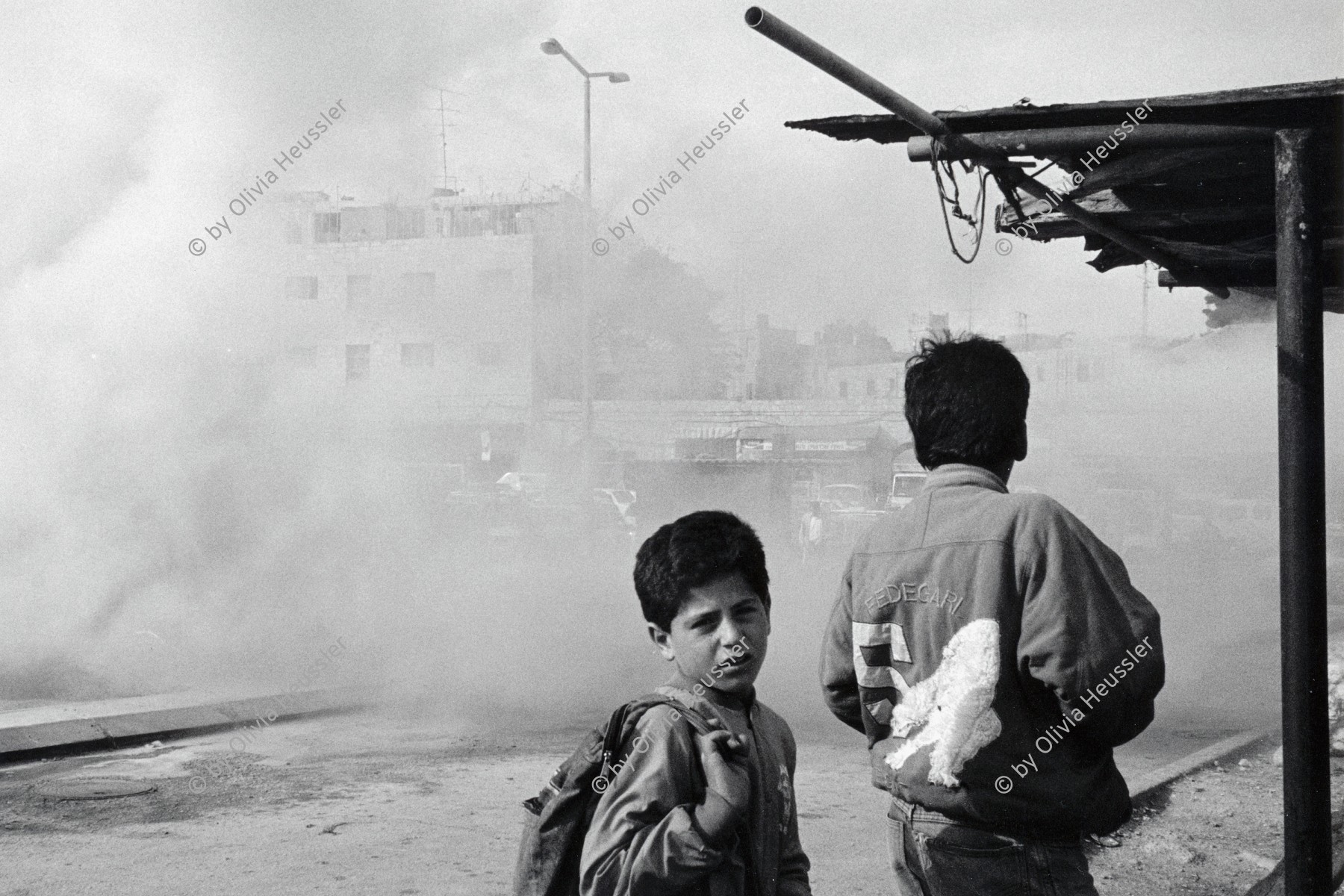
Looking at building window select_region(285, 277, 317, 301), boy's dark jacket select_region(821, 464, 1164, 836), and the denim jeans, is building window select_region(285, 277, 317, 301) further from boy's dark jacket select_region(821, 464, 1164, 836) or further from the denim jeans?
the denim jeans

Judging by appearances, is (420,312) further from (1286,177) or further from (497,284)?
(1286,177)

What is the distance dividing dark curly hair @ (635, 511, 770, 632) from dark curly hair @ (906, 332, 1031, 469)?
0.46 meters

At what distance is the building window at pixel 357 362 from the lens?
13.6 m

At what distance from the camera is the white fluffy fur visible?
86.0 inches

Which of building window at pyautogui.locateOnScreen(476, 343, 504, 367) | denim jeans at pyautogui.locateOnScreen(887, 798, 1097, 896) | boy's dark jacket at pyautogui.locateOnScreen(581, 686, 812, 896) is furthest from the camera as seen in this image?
building window at pyautogui.locateOnScreen(476, 343, 504, 367)

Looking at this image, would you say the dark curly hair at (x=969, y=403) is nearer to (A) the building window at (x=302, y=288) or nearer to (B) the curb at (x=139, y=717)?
(B) the curb at (x=139, y=717)

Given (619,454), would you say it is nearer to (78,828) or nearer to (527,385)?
(527,385)

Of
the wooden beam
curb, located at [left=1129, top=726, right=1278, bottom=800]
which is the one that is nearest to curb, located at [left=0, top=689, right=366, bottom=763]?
curb, located at [left=1129, top=726, right=1278, bottom=800]

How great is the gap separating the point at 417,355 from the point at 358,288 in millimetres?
1262

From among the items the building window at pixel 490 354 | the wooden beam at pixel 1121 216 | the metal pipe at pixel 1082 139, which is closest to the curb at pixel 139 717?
the wooden beam at pixel 1121 216

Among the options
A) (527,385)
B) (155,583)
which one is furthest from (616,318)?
(155,583)

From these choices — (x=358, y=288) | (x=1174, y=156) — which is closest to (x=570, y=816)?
(x=1174, y=156)

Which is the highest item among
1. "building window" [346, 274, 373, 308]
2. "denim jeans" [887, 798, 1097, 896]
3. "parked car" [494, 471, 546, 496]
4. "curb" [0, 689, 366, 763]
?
"building window" [346, 274, 373, 308]

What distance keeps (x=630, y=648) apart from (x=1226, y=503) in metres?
17.3
